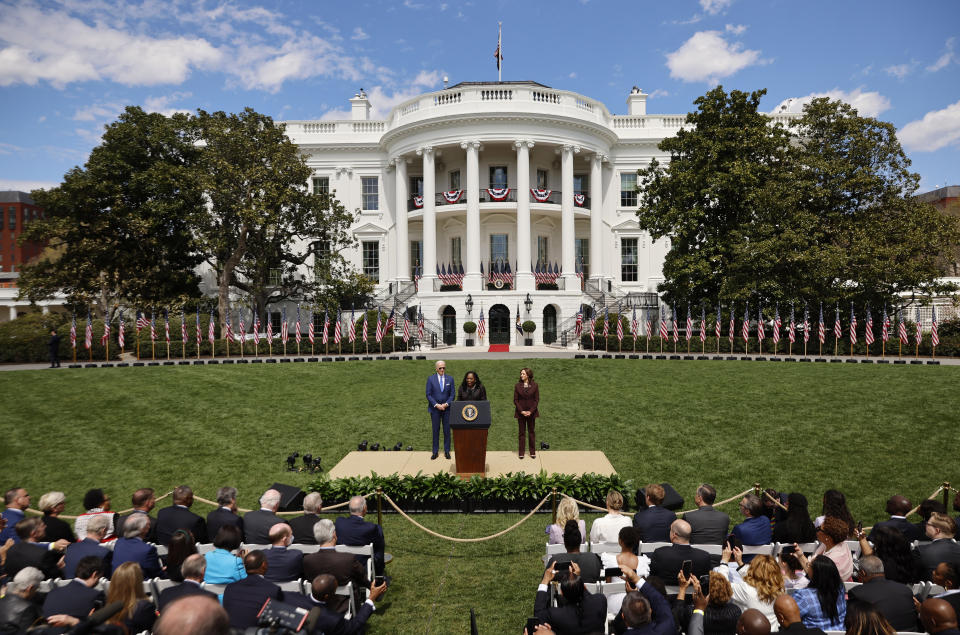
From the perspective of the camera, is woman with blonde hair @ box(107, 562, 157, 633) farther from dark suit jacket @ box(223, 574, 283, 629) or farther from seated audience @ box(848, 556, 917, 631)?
seated audience @ box(848, 556, 917, 631)

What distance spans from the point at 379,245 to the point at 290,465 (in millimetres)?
32572

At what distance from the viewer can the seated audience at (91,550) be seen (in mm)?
5105

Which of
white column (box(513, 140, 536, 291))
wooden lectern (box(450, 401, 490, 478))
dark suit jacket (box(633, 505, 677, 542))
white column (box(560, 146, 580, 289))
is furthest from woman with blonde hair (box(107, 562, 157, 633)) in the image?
white column (box(560, 146, 580, 289))

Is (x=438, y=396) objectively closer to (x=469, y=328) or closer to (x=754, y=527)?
(x=754, y=527)

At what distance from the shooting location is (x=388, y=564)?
7562 millimetres

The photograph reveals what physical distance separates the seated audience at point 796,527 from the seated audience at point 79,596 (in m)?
6.70

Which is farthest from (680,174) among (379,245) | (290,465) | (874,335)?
(290,465)

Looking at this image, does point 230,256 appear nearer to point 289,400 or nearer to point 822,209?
point 289,400

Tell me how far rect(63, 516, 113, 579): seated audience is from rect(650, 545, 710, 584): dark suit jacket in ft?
16.6

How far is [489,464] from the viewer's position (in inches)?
439

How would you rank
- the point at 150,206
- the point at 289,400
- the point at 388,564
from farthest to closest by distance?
the point at 150,206
the point at 289,400
the point at 388,564

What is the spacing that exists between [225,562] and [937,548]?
6.74 meters

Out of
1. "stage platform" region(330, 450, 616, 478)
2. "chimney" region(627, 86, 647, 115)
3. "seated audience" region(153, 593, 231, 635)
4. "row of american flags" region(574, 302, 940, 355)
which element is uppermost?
"chimney" region(627, 86, 647, 115)

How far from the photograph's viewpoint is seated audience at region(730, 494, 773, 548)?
19.6 feet
